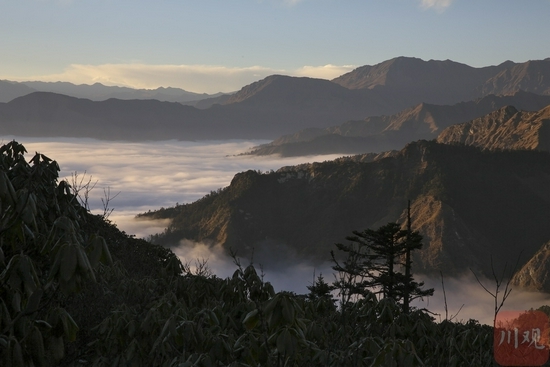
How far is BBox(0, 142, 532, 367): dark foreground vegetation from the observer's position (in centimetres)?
505

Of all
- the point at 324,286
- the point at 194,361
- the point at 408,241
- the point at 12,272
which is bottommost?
the point at 324,286

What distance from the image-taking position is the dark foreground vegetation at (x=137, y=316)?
505 centimetres

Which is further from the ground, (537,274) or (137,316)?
(137,316)

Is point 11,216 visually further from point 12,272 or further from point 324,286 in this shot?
point 324,286

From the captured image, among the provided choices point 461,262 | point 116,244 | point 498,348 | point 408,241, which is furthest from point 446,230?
point 498,348

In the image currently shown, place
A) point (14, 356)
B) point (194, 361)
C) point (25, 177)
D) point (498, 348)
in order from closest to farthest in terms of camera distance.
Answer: point (14, 356) < point (194, 361) < point (25, 177) < point (498, 348)

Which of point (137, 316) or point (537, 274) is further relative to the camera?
point (537, 274)

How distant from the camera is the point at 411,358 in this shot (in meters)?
5.75

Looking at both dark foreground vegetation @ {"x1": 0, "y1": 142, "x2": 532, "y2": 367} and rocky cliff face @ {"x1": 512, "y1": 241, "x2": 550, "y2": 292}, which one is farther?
rocky cliff face @ {"x1": 512, "y1": 241, "x2": 550, "y2": 292}

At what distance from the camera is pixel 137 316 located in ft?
29.5

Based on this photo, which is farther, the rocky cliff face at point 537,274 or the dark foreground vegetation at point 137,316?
the rocky cliff face at point 537,274

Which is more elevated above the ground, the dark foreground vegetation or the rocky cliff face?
the dark foreground vegetation

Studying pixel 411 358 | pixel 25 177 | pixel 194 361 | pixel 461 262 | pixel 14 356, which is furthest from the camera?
pixel 461 262

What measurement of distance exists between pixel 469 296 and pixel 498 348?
6758 inches
